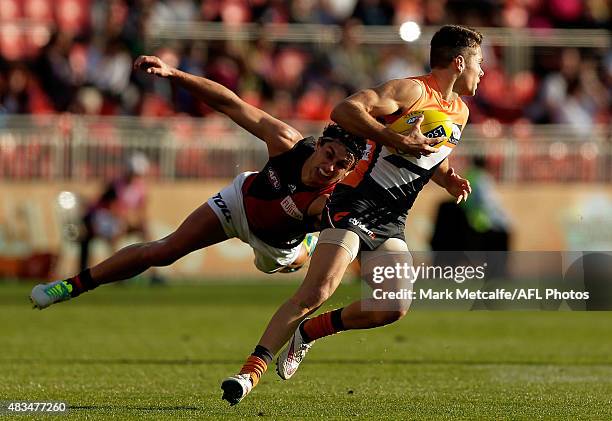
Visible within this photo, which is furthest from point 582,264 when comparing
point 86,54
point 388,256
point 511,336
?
point 86,54

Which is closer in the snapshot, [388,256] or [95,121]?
[388,256]

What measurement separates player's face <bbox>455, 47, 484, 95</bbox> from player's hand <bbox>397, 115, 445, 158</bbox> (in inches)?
24.5

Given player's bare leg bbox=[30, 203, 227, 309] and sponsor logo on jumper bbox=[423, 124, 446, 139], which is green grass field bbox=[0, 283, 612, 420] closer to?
player's bare leg bbox=[30, 203, 227, 309]

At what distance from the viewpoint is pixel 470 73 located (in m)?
9.57

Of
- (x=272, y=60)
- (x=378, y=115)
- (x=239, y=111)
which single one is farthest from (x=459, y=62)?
(x=272, y=60)

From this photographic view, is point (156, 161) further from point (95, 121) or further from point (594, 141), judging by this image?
point (594, 141)

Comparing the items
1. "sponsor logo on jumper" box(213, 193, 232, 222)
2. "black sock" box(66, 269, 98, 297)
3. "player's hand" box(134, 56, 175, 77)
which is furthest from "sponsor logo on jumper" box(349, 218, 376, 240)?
"black sock" box(66, 269, 98, 297)

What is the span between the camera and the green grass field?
934 cm

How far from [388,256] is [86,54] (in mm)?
15401

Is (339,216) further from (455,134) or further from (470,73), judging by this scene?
(470,73)

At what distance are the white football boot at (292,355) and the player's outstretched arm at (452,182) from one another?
4.56 ft

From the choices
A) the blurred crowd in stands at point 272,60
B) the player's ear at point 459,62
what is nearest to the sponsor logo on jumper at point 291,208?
the player's ear at point 459,62

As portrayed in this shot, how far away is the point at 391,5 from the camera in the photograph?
26.8 m

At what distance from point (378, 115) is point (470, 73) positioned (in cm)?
81
